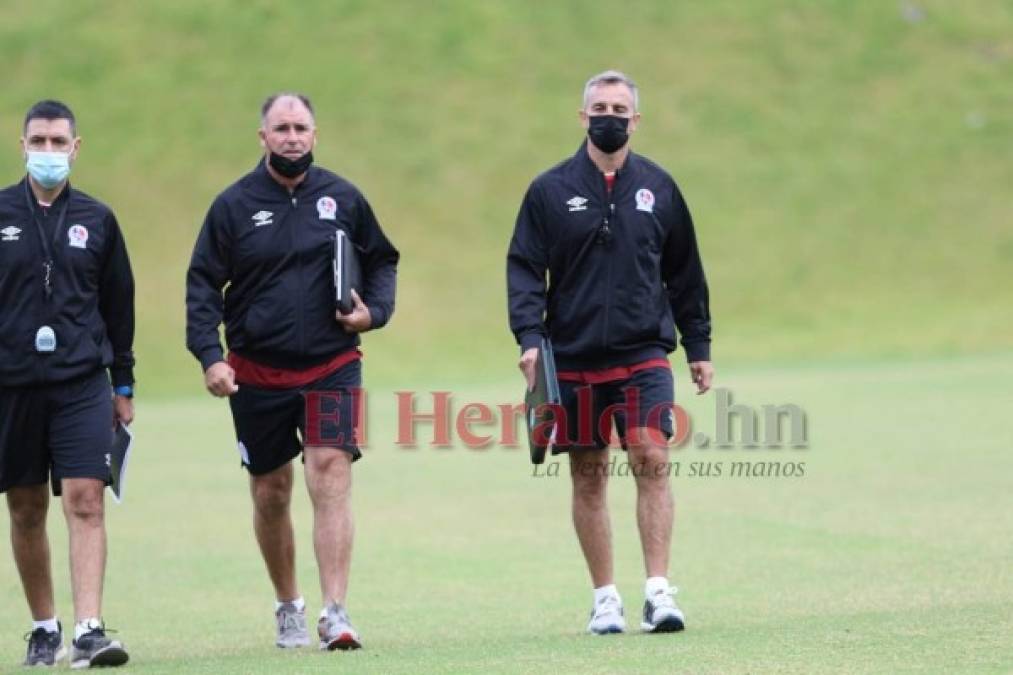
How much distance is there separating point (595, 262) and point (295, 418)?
1550mm

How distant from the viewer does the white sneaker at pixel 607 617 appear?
29.6ft

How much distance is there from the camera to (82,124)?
51.7 m

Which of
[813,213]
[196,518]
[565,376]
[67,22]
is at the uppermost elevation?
[67,22]

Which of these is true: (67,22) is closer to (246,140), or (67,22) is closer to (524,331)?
(246,140)

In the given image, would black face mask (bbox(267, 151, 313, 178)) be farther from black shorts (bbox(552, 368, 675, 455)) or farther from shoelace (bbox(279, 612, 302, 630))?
shoelace (bbox(279, 612, 302, 630))

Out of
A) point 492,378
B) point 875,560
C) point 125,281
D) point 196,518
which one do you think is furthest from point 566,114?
point 125,281

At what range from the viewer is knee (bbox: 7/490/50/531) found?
8.77 m

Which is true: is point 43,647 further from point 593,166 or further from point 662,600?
point 593,166

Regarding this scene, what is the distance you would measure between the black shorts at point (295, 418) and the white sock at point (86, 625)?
50.9 inches

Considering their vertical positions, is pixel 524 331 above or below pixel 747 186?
below

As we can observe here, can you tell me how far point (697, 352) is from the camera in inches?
376

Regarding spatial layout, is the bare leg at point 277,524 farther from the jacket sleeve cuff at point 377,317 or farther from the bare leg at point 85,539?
the bare leg at point 85,539

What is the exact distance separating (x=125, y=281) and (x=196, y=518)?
315 inches

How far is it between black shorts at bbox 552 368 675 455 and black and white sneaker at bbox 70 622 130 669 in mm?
2224
